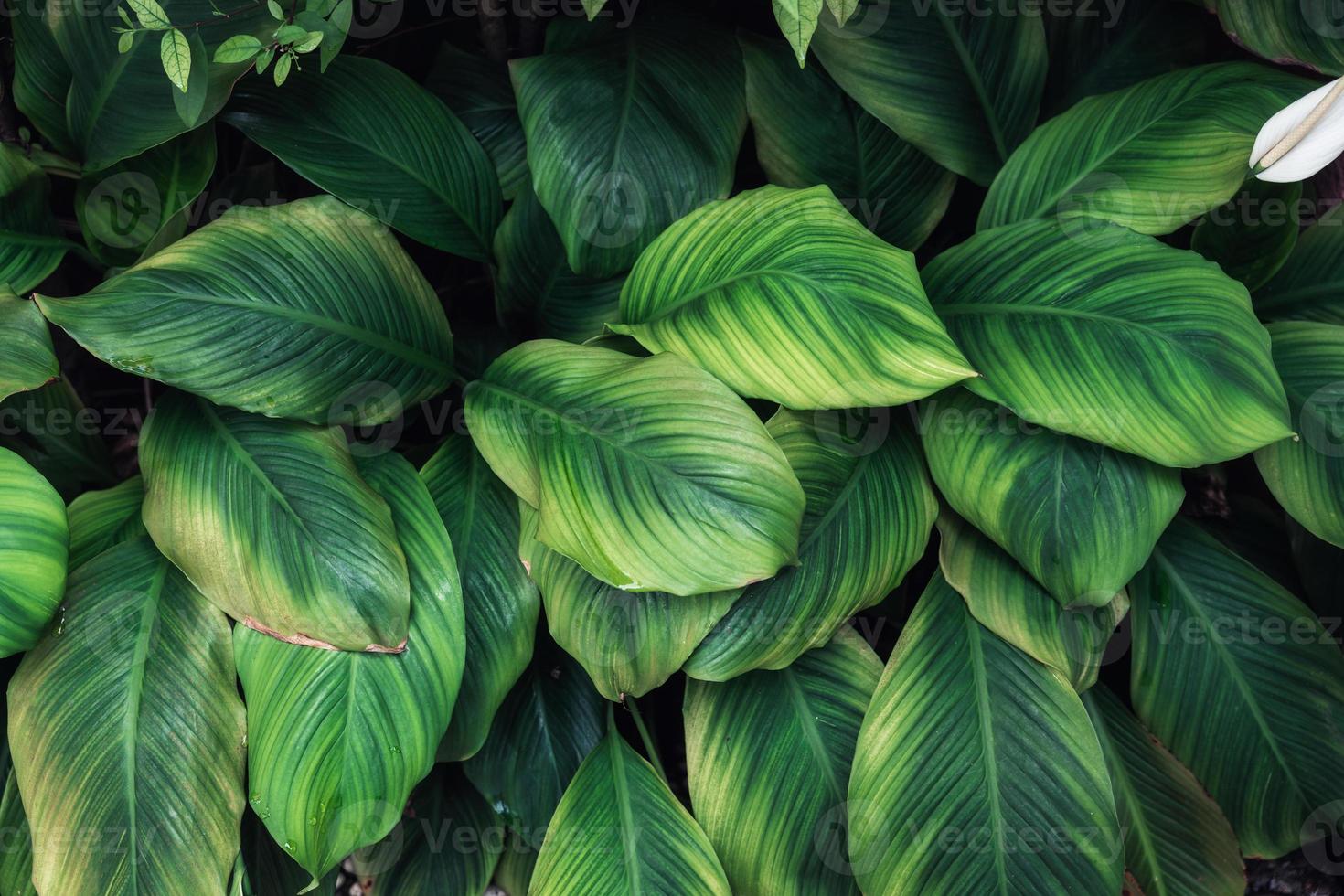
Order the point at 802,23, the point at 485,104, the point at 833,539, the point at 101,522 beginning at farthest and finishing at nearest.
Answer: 1. the point at 485,104
2. the point at 101,522
3. the point at 833,539
4. the point at 802,23

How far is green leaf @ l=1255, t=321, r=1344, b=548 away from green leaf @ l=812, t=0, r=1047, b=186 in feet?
1.56

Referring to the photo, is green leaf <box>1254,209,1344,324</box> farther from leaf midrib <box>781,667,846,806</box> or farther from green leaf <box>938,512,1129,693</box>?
leaf midrib <box>781,667,846,806</box>

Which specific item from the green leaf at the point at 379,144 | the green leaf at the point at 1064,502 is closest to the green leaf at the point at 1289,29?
the green leaf at the point at 1064,502

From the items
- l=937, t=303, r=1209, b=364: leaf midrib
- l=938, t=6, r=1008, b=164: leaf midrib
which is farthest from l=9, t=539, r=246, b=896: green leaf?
l=938, t=6, r=1008, b=164: leaf midrib

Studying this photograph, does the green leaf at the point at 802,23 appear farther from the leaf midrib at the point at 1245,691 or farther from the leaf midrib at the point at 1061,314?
the leaf midrib at the point at 1245,691

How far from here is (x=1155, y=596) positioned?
4.07ft

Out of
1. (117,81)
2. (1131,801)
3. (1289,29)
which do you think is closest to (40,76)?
(117,81)

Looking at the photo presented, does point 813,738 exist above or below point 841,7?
below

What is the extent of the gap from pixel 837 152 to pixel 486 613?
812 mm

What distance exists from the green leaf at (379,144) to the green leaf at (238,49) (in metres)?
0.18

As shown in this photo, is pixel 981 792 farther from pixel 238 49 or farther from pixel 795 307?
pixel 238 49

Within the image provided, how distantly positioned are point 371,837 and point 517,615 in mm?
287

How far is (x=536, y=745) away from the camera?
4.34ft

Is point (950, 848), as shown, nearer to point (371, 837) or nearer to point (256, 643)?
point (371, 837)
